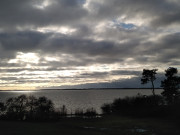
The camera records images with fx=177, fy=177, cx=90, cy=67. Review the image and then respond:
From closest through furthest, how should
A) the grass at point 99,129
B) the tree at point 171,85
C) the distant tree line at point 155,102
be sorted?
the grass at point 99,129, the distant tree line at point 155,102, the tree at point 171,85

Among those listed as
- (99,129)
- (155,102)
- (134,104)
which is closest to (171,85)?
(155,102)

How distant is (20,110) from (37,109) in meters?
3.51

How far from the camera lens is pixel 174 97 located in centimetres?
4316

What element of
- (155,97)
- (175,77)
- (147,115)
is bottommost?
(147,115)

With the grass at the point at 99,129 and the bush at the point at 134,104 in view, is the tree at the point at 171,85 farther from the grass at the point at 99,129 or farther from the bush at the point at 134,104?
the grass at the point at 99,129

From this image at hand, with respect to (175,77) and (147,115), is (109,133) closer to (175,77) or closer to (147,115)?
(147,115)

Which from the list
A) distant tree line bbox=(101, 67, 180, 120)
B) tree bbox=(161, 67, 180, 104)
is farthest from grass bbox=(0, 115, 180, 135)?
tree bbox=(161, 67, 180, 104)

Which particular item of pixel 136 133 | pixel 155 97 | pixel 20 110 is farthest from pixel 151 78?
pixel 20 110

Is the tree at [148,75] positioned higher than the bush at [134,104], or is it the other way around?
the tree at [148,75]

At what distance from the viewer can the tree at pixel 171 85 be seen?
42188 millimetres

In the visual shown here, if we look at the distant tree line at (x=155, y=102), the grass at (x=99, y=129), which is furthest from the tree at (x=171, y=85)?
the grass at (x=99, y=129)

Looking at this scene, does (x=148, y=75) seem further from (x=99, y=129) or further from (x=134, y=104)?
(x=99, y=129)

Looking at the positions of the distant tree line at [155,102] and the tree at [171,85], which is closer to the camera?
the distant tree line at [155,102]

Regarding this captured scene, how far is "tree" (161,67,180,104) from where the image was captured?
42188 mm
